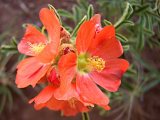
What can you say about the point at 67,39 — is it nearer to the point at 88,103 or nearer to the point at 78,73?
the point at 78,73

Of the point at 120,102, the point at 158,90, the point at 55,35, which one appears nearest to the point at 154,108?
the point at 158,90

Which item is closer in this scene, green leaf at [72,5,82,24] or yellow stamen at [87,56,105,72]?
yellow stamen at [87,56,105,72]

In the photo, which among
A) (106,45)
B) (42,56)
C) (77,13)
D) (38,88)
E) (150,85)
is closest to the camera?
(42,56)

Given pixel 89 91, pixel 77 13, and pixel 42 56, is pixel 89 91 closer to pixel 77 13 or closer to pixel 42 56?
pixel 42 56

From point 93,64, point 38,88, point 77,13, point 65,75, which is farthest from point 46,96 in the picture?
point 38,88

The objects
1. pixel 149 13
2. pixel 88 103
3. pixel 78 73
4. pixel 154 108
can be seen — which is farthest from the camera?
pixel 154 108

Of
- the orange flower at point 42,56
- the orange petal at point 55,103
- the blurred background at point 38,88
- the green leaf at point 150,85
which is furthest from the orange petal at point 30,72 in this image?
the green leaf at point 150,85

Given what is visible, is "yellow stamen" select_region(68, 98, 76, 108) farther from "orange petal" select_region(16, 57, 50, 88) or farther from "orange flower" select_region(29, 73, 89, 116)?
"orange petal" select_region(16, 57, 50, 88)

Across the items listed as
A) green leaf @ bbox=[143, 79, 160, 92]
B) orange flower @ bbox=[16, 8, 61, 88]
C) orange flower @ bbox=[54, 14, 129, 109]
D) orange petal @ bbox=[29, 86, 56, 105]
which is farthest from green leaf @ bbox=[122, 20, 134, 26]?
green leaf @ bbox=[143, 79, 160, 92]
